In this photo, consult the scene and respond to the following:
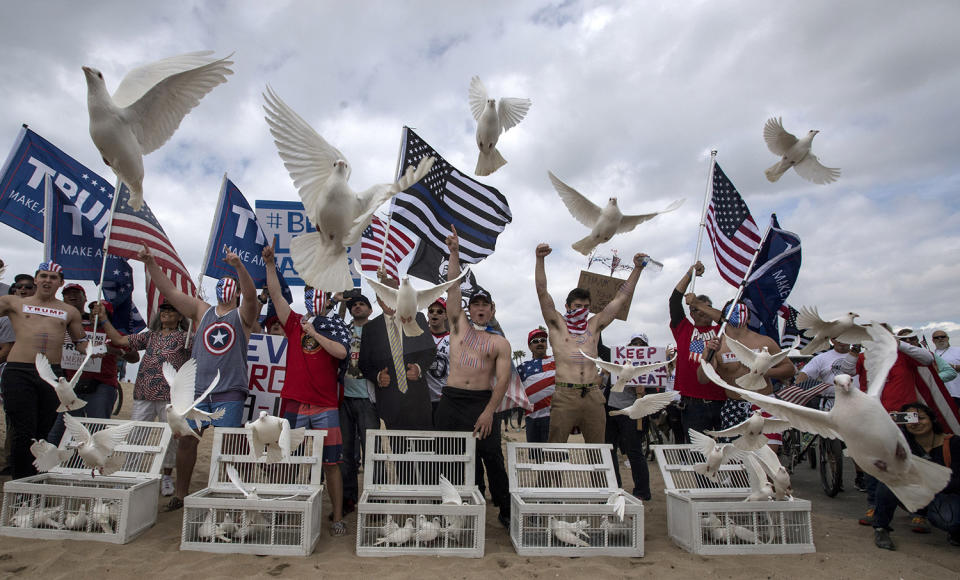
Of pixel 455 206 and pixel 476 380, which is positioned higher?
pixel 455 206

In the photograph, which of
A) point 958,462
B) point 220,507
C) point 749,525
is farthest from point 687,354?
point 220,507

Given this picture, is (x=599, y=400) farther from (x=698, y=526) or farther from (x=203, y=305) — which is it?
(x=203, y=305)

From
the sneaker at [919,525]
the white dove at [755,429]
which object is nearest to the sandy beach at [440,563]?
the sneaker at [919,525]

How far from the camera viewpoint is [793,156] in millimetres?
5145

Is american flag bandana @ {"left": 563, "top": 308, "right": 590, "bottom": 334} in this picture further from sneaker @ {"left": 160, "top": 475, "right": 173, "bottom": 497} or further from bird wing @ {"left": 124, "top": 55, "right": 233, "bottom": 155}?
sneaker @ {"left": 160, "top": 475, "right": 173, "bottom": 497}

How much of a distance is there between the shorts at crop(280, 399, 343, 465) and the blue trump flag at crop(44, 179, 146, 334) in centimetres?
290

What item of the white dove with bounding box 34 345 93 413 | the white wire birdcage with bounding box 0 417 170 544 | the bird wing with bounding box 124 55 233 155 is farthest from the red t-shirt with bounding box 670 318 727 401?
the white dove with bounding box 34 345 93 413

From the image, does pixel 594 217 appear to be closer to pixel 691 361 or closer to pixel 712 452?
pixel 691 361

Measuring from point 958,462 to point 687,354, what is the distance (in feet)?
6.68

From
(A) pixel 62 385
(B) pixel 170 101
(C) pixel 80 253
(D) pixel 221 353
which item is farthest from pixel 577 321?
(C) pixel 80 253

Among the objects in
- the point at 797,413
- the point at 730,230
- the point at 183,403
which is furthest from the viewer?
the point at 730,230

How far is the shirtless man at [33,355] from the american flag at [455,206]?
329 centimetres

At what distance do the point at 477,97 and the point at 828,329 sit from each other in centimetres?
360

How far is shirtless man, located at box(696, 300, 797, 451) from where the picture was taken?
4.55 metres
